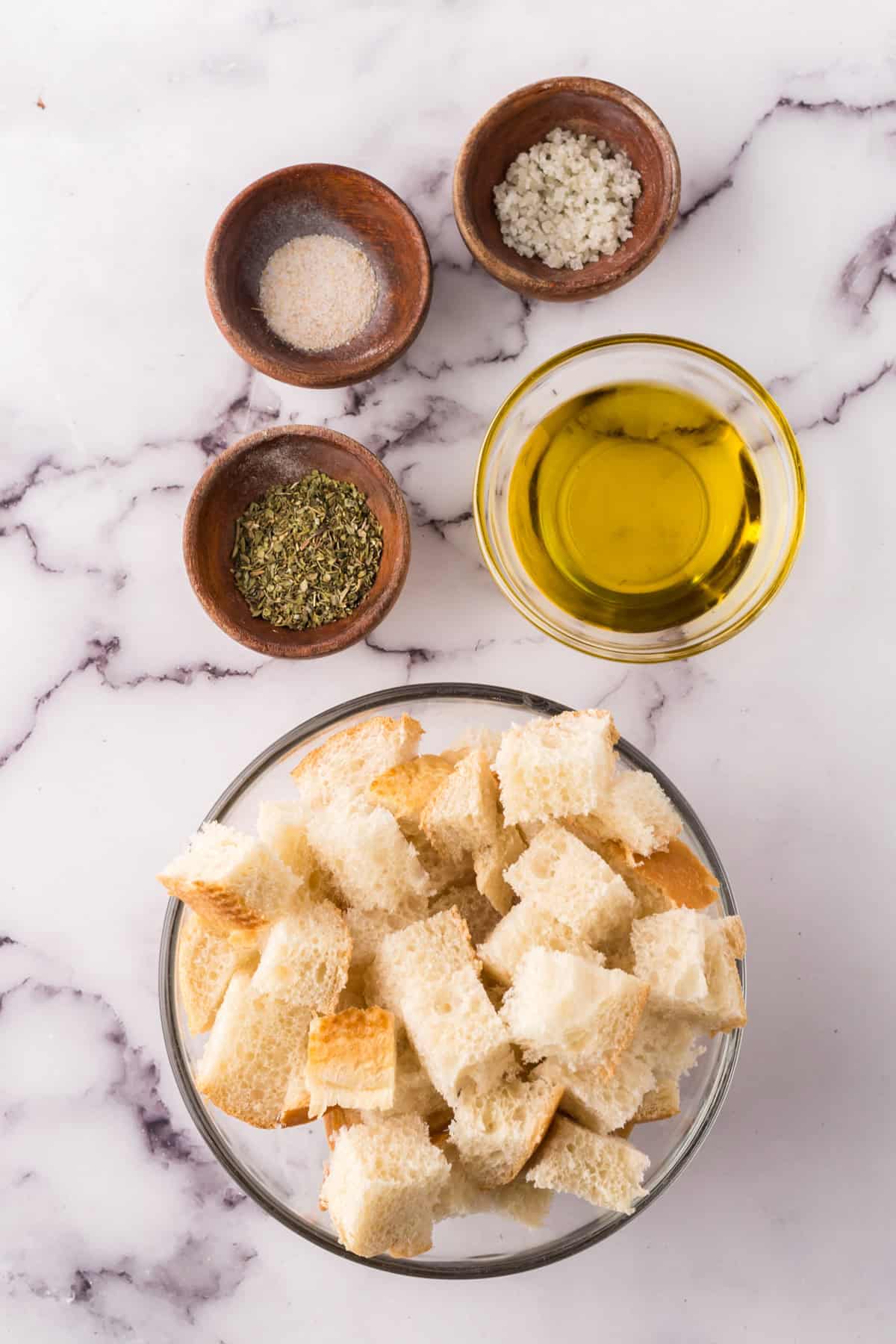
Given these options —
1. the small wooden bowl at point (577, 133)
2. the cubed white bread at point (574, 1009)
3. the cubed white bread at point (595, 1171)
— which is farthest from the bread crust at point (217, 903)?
the small wooden bowl at point (577, 133)

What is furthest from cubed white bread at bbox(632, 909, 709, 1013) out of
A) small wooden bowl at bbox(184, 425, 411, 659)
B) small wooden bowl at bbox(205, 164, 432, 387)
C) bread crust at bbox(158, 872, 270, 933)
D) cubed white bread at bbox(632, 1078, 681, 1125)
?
small wooden bowl at bbox(205, 164, 432, 387)

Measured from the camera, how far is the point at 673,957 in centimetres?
127

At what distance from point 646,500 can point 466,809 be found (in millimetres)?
633

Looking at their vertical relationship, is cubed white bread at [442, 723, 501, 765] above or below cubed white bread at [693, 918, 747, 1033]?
above

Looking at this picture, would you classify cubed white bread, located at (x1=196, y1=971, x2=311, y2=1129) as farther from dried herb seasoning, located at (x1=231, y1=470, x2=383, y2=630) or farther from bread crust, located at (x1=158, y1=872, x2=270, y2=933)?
dried herb seasoning, located at (x1=231, y1=470, x2=383, y2=630)

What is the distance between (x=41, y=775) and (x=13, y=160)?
0.96 metres

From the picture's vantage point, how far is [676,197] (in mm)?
1546

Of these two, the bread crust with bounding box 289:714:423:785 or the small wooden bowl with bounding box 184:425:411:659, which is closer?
the bread crust with bounding box 289:714:423:785

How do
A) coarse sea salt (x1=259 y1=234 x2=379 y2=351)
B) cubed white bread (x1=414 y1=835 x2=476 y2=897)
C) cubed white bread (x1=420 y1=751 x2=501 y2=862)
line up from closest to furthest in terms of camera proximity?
cubed white bread (x1=420 y1=751 x2=501 y2=862)
cubed white bread (x1=414 y1=835 x2=476 y2=897)
coarse sea salt (x1=259 y1=234 x2=379 y2=351)

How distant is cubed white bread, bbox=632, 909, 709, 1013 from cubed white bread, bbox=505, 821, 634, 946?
0.04 meters

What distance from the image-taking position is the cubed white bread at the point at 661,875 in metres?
1.32

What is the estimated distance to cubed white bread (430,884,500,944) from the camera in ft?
4.69

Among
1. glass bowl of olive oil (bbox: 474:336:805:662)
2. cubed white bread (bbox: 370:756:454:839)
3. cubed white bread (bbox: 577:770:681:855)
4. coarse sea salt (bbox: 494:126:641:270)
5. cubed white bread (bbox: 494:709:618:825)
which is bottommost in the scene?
cubed white bread (bbox: 370:756:454:839)

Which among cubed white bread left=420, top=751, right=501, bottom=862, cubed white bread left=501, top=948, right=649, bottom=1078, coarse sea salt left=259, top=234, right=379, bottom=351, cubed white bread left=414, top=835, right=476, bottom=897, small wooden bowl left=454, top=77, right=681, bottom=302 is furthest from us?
coarse sea salt left=259, top=234, right=379, bottom=351
